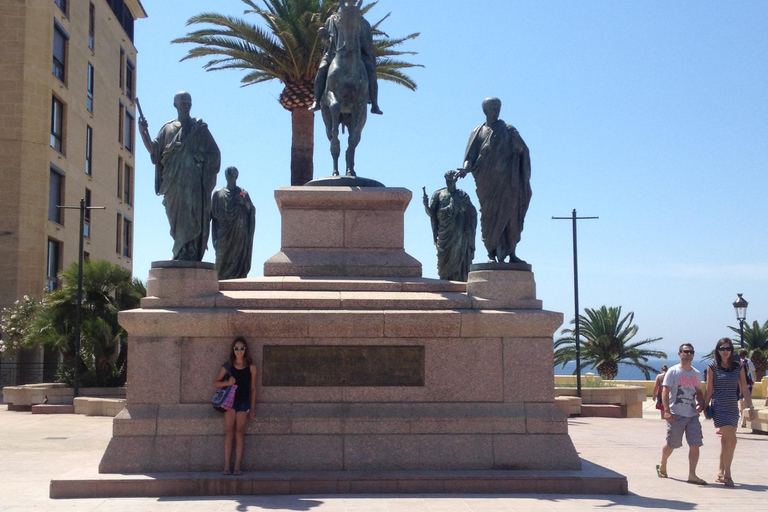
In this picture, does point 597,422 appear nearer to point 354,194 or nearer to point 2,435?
point 354,194

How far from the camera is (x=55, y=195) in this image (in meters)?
35.0

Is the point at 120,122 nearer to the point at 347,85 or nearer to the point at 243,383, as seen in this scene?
the point at 347,85

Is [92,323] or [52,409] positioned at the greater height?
[92,323]

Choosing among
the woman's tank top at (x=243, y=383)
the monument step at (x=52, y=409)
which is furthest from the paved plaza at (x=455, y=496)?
the monument step at (x=52, y=409)

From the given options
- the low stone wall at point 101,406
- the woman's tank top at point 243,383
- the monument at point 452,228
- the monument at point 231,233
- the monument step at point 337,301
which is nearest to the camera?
the woman's tank top at point 243,383

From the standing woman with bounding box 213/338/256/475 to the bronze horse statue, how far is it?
4.10 meters

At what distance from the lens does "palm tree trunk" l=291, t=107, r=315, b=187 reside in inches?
980

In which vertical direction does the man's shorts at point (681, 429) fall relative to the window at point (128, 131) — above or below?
below

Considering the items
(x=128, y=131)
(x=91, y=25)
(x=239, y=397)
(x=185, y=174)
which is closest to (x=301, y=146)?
(x=185, y=174)

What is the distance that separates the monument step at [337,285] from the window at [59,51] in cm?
2819

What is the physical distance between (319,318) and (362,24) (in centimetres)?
521

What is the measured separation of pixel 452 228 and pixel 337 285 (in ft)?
16.5

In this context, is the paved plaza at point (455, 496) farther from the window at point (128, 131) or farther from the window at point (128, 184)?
the window at point (128, 131)

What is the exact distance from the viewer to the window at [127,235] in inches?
1835
